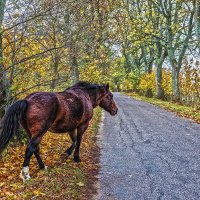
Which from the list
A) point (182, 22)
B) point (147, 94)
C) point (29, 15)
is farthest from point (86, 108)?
point (147, 94)

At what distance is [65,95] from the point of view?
6.58 metres

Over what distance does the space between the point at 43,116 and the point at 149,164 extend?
2.94m

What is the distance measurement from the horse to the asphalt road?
1.21m

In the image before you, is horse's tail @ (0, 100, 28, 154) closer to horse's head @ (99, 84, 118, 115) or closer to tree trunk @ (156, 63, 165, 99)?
horse's head @ (99, 84, 118, 115)

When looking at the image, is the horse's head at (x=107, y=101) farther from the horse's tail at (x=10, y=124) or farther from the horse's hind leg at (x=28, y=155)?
the horse's tail at (x=10, y=124)

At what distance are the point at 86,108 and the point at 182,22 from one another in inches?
915

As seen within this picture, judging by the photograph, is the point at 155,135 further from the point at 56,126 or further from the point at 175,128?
the point at 56,126

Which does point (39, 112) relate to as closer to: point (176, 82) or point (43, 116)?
point (43, 116)

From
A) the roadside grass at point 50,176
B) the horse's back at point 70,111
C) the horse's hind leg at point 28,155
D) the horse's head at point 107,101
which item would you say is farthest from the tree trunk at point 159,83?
the horse's hind leg at point 28,155

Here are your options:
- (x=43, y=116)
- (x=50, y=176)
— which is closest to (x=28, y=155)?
(x=50, y=176)

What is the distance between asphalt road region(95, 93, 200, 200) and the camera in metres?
5.41

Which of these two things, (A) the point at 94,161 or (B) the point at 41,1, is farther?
(A) the point at 94,161

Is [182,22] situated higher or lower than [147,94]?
higher

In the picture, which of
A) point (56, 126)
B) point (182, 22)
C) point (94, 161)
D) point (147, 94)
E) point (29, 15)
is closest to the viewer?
point (56, 126)
